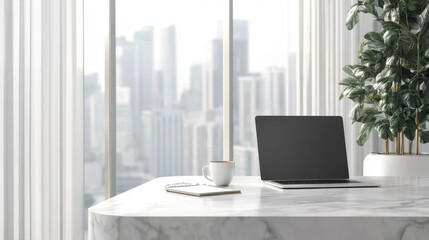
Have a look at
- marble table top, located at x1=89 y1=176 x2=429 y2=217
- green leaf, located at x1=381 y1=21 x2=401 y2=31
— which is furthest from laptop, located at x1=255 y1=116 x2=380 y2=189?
green leaf, located at x1=381 y1=21 x2=401 y2=31

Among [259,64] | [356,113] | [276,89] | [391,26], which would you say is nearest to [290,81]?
[276,89]

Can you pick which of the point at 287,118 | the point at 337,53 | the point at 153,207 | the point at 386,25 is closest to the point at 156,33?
the point at 337,53

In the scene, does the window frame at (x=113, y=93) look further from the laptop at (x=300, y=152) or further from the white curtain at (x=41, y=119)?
the laptop at (x=300, y=152)

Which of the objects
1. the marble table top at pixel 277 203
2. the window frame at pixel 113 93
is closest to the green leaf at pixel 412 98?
the window frame at pixel 113 93

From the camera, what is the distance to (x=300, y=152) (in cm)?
162

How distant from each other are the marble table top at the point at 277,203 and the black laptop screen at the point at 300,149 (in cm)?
11

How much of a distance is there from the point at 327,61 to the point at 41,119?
6.72 feet

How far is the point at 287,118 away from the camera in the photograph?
166 cm

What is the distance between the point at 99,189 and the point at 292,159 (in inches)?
93.0

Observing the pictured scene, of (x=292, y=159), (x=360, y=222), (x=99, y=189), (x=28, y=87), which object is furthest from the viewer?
(x=99, y=189)

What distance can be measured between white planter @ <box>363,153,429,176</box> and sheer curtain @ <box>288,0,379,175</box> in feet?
2.39

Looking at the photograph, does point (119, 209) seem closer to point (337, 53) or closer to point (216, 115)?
point (216, 115)

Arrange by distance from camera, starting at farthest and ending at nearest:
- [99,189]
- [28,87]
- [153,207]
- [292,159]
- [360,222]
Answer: [99,189] < [28,87] < [292,159] < [153,207] < [360,222]

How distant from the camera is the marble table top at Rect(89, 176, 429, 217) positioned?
1.06 metres
